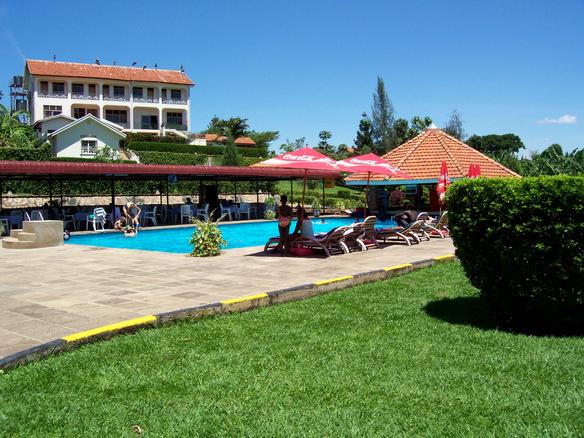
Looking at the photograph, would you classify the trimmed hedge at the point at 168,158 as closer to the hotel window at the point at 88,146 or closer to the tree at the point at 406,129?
the hotel window at the point at 88,146

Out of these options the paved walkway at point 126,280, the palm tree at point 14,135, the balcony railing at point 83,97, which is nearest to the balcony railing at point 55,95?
the balcony railing at point 83,97

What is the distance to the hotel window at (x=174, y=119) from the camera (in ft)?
215

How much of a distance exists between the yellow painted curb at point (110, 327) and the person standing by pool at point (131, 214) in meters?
16.3

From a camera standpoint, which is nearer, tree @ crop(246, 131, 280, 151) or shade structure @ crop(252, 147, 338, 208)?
shade structure @ crop(252, 147, 338, 208)

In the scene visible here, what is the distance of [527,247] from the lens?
545 centimetres

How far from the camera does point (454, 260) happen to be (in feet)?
35.7

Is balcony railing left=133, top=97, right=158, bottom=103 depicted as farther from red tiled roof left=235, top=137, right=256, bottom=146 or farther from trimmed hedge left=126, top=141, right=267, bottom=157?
trimmed hedge left=126, top=141, right=267, bottom=157

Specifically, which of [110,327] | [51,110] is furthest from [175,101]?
[110,327]

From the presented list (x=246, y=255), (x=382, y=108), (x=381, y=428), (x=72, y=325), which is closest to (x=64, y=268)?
(x=246, y=255)

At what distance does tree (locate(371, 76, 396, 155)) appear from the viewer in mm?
71125

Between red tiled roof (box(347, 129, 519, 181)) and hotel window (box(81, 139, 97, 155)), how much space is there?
2723 centimetres

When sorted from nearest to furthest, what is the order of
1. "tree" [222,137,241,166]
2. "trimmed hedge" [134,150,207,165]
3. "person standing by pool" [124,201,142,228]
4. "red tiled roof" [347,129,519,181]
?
"person standing by pool" [124,201,142,228], "red tiled roof" [347,129,519,181], "tree" [222,137,241,166], "trimmed hedge" [134,150,207,165]

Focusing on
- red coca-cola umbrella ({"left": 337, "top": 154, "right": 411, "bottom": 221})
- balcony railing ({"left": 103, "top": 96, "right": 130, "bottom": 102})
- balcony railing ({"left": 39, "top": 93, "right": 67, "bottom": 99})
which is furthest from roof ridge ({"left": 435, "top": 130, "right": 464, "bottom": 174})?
balcony railing ({"left": 39, "top": 93, "right": 67, "bottom": 99})

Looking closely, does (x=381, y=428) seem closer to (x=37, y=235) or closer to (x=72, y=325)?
(x=72, y=325)
